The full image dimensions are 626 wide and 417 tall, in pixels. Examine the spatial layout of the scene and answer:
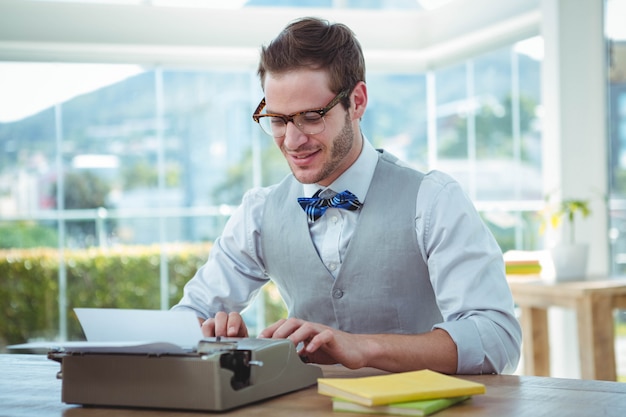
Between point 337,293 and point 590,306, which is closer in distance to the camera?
point 337,293

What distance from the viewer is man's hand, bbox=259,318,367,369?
5.03ft

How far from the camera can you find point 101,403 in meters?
1.45

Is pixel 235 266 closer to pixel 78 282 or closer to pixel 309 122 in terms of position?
pixel 309 122

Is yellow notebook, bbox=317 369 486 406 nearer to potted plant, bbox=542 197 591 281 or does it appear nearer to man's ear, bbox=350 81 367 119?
man's ear, bbox=350 81 367 119

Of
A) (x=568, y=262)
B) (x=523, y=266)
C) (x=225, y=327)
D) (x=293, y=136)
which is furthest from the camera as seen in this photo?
(x=523, y=266)

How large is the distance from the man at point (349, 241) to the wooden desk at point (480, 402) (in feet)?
0.68

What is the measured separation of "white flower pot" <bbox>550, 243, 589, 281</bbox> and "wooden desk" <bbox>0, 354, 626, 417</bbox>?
2677mm

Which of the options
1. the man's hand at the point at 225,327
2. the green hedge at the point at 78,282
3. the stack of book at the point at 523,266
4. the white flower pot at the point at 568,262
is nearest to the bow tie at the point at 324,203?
the man's hand at the point at 225,327

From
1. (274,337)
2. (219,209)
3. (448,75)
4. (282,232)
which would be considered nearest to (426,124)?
(448,75)

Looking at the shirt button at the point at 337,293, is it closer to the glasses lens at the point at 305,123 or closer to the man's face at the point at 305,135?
the man's face at the point at 305,135

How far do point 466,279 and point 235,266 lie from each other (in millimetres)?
637

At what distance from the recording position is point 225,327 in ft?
5.71

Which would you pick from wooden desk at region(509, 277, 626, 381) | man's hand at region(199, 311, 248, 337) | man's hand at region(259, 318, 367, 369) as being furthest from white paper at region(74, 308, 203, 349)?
wooden desk at region(509, 277, 626, 381)

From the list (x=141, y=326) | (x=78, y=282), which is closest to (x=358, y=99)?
(x=141, y=326)
